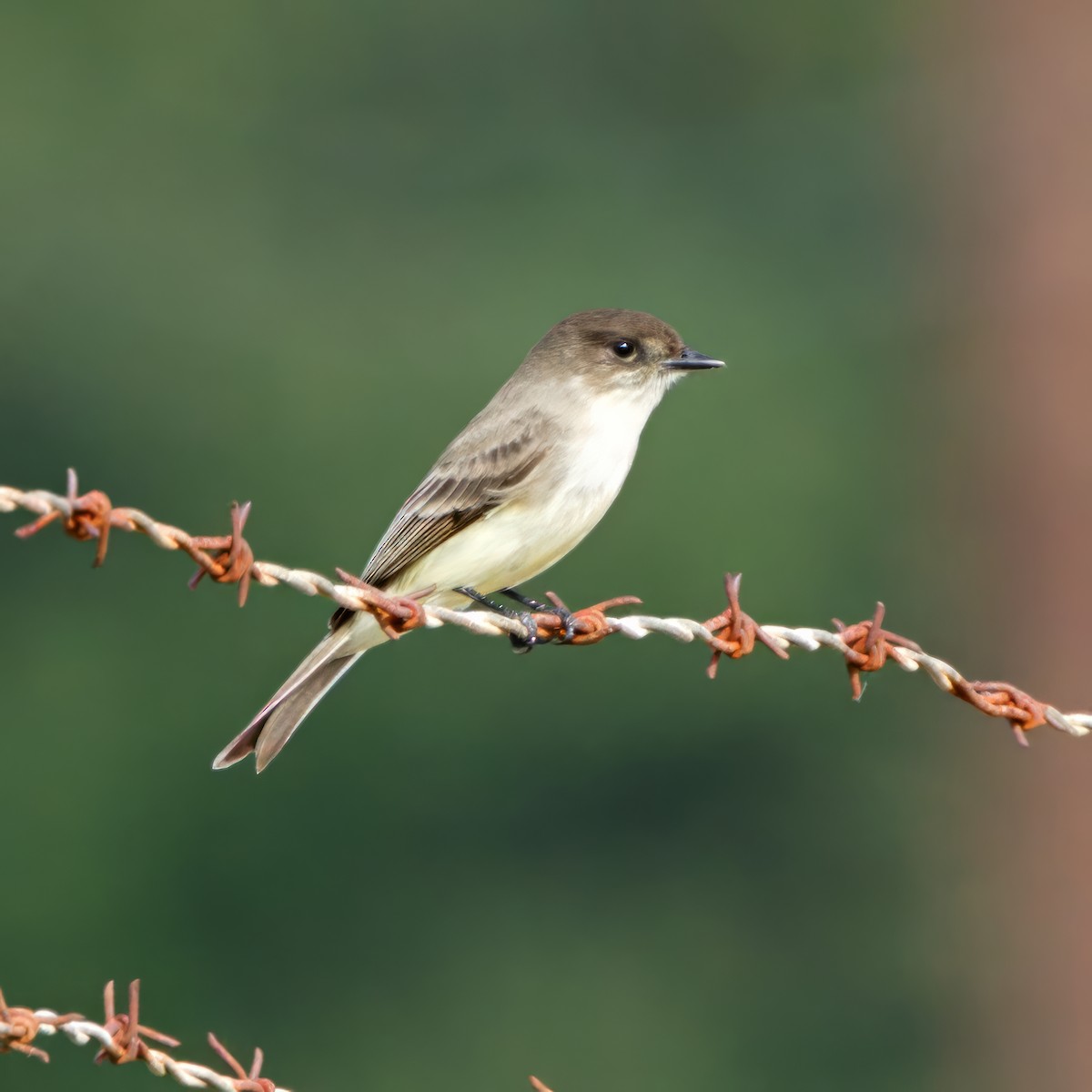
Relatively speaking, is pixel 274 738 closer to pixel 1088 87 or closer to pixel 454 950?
pixel 454 950

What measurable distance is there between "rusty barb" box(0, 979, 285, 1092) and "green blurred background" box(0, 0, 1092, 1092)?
13761mm

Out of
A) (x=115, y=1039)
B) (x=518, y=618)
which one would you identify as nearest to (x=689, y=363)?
(x=518, y=618)

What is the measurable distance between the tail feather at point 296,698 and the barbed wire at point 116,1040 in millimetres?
1394

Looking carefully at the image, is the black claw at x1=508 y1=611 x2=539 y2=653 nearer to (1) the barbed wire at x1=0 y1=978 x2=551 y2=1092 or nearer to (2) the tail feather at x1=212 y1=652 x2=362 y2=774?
(2) the tail feather at x1=212 y1=652 x2=362 y2=774

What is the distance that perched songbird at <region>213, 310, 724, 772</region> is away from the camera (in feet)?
19.4

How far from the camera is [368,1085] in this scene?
1972 centimetres

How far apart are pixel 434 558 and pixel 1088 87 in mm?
19089

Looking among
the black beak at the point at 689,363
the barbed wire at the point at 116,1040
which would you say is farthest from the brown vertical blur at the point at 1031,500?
the barbed wire at the point at 116,1040

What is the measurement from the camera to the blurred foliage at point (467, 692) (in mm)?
20250

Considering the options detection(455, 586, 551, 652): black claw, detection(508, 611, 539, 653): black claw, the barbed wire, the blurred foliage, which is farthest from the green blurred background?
the barbed wire

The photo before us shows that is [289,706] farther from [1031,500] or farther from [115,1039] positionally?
[1031,500]

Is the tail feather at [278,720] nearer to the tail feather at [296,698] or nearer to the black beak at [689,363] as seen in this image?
the tail feather at [296,698]

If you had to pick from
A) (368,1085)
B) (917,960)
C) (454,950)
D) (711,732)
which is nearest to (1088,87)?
(711,732)

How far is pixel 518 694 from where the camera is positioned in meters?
21.8
